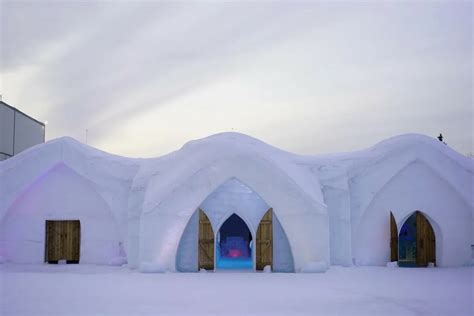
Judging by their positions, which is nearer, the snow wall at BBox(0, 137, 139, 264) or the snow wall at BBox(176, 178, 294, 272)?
the snow wall at BBox(176, 178, 294, 272)

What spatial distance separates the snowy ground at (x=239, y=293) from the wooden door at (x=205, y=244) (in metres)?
1.44

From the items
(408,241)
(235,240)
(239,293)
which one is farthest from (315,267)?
(235,240)

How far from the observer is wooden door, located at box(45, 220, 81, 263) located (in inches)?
753

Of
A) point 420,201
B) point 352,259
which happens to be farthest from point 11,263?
point 420,201

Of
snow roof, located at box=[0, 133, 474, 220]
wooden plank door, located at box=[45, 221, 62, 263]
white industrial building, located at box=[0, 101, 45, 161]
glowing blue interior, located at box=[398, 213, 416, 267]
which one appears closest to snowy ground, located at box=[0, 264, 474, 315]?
wooden plank door, located at box=[45, 221, 62, 263]

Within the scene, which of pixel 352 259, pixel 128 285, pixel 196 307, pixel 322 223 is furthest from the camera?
pixel 352 259

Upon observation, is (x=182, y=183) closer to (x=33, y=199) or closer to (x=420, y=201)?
(x=33, y=199)

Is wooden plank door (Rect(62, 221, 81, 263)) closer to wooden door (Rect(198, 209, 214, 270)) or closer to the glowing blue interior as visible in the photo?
wooden door (Rect(198, 209, 214, 270))

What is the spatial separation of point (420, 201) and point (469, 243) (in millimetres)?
2250

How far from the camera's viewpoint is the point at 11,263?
727 inches

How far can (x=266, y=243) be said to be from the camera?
17344mm

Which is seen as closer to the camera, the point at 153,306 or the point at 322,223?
the point at 153,306

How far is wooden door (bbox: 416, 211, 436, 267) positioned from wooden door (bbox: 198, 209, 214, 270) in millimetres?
7515

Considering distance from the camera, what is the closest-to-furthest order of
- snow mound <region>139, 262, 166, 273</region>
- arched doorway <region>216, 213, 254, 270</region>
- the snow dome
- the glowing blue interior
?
snow mound <region>139, 262, 166, 273</region> < the snow dome < the glowing blue interior < arched doorway <region>216, 213, 254, 270</region>
